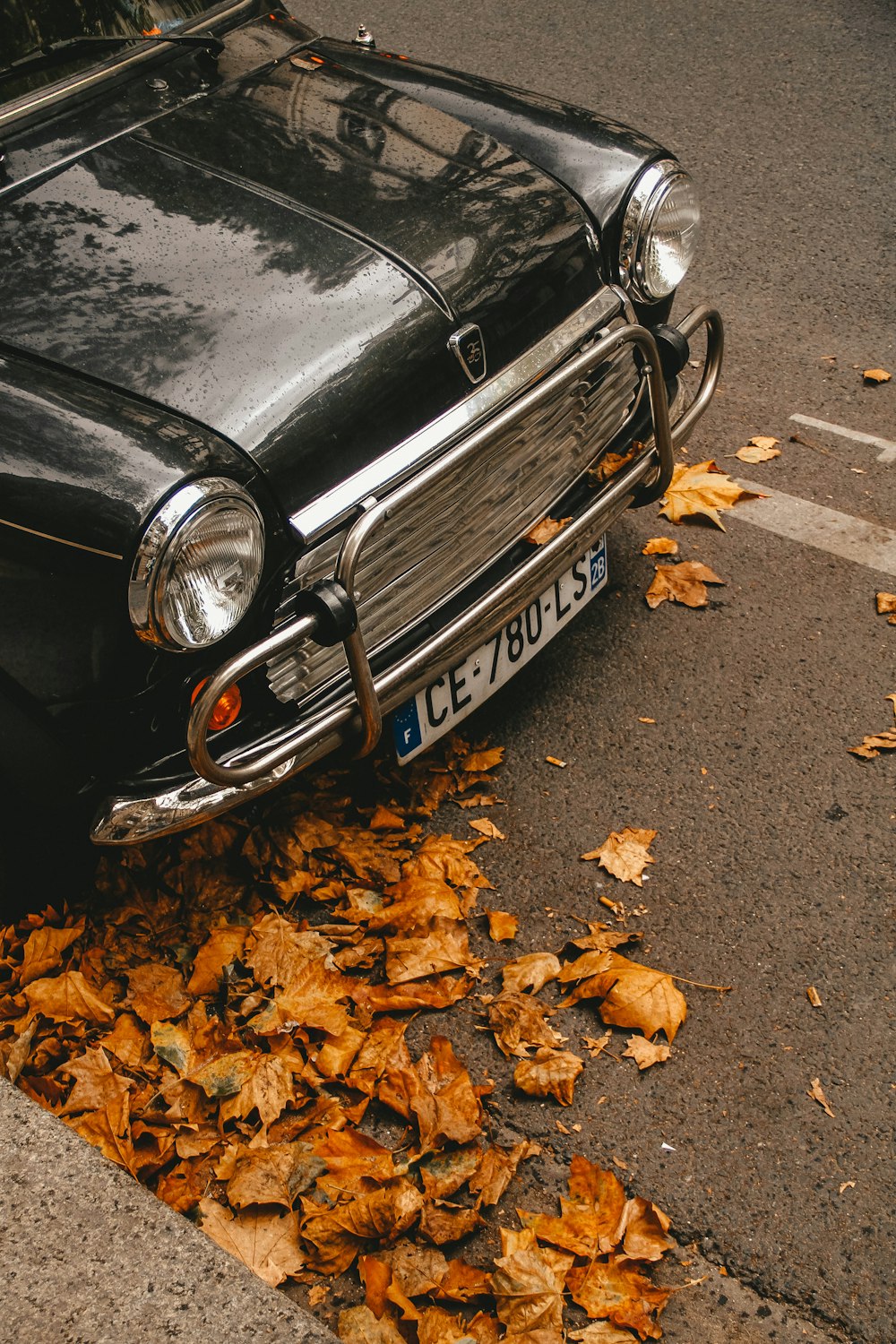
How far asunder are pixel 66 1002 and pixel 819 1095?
148 cm

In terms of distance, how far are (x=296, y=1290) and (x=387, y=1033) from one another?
0.49 meters

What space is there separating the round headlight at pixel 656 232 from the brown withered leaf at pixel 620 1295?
207cm

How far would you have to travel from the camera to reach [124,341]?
2146 mm

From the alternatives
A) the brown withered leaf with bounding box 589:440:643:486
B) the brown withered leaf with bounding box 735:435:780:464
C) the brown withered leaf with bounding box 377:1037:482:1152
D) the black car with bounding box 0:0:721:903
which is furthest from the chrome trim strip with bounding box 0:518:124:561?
the brown withered leaf with bounding box 735:435:780:464

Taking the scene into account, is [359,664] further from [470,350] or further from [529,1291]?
[529,1291]

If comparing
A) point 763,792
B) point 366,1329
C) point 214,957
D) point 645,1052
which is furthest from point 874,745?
point 366,1329

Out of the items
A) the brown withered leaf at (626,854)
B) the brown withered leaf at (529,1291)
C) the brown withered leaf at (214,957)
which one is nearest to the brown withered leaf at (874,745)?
the brown withered leaf at (626,854)

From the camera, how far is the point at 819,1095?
2168 millimetres

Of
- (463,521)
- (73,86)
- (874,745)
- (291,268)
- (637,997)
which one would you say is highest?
(73,86)

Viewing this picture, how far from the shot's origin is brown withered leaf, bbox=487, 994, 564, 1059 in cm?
230

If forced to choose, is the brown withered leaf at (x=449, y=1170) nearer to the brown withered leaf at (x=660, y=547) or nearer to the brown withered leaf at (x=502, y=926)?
the brown withered leaf at (x=502, y=926)

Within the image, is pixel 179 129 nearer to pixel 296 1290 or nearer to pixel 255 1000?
pixel 255 1000

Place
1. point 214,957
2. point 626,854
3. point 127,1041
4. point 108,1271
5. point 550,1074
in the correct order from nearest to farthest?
point 108,1271, point 550,1074, point 127,1041, point 214,957, point 626,854

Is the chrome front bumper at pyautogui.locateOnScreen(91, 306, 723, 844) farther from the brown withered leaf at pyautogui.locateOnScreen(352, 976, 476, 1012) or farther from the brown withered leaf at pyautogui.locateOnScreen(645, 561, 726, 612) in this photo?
the brown withered leaf at pyautogui.locateOnScreen(645, 561, 726, 612)
